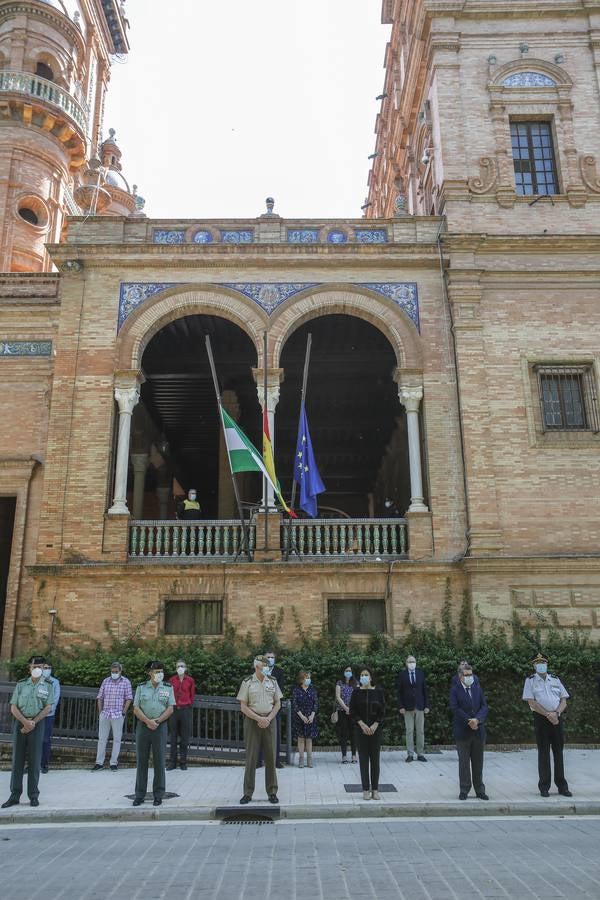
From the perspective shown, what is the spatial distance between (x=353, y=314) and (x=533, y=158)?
6.26 meters

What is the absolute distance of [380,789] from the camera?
32.8 ft

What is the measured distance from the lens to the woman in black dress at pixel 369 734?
9344 millimetres

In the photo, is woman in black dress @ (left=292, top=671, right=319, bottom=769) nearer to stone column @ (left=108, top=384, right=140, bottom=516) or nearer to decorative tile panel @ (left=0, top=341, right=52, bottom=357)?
stone column @ (left=108, top=384, right=140, bottom=516)

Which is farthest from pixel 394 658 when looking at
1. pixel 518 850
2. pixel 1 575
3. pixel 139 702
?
pixel 1 575

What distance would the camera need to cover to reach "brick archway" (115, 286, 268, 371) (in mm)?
17422

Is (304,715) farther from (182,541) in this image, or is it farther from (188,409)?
(188,409)

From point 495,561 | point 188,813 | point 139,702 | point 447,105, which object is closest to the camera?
point 188,813

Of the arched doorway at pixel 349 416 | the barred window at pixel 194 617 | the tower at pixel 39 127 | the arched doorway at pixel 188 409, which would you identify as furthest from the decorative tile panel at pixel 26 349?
the tower at pixel 39 127

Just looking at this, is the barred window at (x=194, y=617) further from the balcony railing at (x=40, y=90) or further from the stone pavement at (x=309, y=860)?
the balcony railing at (x=40, y=90)

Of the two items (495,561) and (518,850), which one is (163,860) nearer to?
(518,850)

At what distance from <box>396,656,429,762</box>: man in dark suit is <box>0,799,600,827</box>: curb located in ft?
12.3

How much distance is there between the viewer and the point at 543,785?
9430 mm

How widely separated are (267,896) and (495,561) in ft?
34.8

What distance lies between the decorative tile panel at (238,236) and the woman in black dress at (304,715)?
1040 cm
